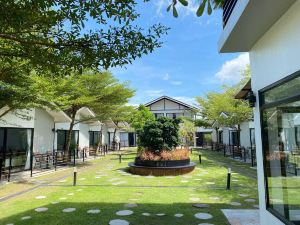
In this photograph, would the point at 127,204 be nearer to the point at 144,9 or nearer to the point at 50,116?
the point at 144,9

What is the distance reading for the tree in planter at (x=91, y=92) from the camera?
15.6 m

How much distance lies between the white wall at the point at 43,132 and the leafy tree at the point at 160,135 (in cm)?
634

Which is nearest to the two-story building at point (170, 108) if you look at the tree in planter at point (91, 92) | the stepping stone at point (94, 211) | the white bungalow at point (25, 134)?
the tree in planter at point (91, 92)

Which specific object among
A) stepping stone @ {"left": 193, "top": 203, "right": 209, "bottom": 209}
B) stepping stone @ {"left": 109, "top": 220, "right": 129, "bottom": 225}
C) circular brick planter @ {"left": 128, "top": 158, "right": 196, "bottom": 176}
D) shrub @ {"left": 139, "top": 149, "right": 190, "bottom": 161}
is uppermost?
shrub @ {"left": 139, "top": 149, "right": 190, "bottom": 161}

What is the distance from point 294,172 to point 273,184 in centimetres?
40

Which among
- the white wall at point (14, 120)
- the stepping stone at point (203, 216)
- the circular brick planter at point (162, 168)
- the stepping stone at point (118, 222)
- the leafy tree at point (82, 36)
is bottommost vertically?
the stepping stone at point (118, 222)

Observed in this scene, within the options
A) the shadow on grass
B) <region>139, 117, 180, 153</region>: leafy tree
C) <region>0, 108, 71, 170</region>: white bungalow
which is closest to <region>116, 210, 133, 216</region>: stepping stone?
the shadow on grass

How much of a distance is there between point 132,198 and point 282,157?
492cm

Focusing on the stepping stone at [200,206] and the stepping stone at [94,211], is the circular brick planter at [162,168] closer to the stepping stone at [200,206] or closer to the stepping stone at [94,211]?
the stepping stone at [200,206]

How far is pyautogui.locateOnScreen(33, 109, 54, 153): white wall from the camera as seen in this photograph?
1564 centimetres

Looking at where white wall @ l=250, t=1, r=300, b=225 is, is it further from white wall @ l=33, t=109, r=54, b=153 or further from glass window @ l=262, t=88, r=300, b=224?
white wall @ l=33, t=109, r=54, b=153

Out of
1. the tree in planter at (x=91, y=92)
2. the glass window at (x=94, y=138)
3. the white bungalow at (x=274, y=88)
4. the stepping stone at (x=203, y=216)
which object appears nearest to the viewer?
the white bungalow at (x=274, y=88)

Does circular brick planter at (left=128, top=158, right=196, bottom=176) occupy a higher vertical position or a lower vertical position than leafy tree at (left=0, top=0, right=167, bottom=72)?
lower

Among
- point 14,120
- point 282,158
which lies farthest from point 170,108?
point 282,158
